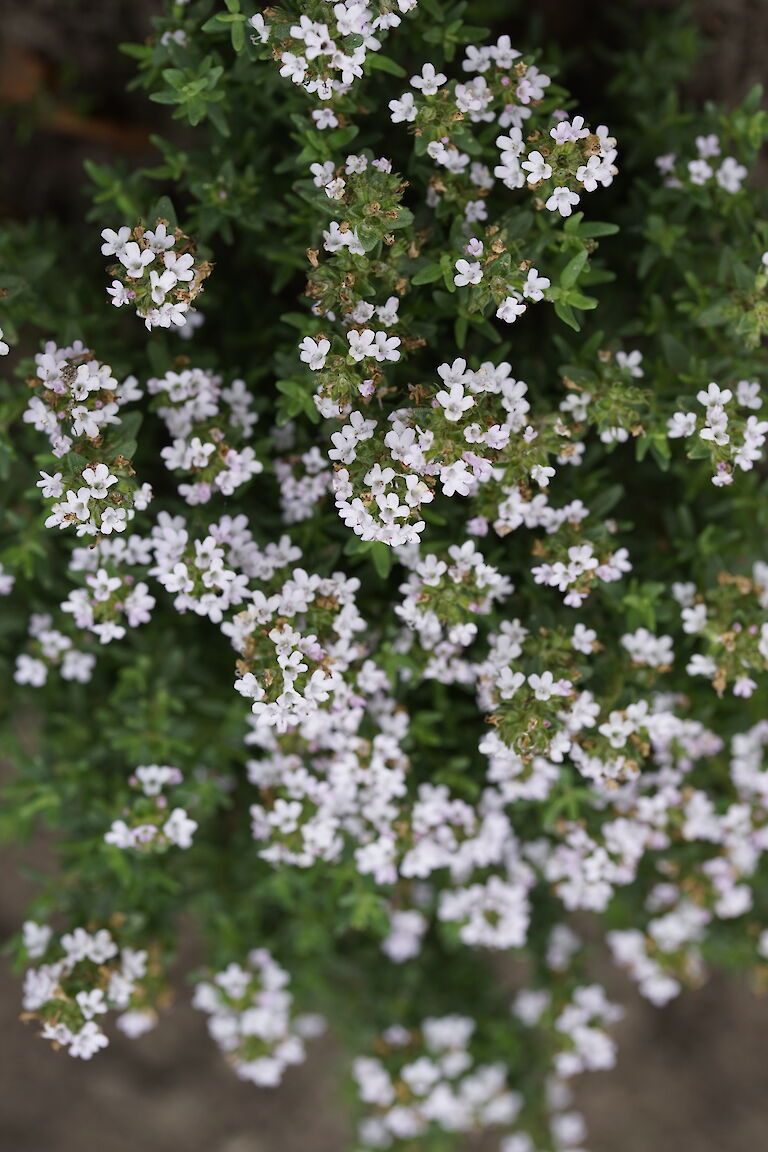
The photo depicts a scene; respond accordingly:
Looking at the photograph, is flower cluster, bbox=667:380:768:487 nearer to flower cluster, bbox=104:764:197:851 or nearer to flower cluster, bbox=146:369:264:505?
flower cluster, bbox=146:369:264:505

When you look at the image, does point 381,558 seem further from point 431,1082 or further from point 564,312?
point 431,1082

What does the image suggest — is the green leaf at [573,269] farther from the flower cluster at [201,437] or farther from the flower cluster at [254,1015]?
the flower cluster at [254,1015]

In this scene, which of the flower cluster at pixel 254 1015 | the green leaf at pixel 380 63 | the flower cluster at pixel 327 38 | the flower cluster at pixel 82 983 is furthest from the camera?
the flower cluster at pixel 254 1015

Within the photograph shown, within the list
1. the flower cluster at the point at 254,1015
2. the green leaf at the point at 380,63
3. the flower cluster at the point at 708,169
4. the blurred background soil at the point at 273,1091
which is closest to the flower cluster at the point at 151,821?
the flower cluster at the point at 254,1015

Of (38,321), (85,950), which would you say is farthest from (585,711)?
(38,321)

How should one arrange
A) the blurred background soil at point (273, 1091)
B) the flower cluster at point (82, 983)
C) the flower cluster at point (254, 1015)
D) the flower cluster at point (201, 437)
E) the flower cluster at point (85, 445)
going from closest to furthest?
the flower cluster at point (85, 445)
the flower cluster at point (201, 437)
the flower cluster at point (82, 983)
the flower cluster at point (254, 1015)
the blurred background soil at point (273, 1091)

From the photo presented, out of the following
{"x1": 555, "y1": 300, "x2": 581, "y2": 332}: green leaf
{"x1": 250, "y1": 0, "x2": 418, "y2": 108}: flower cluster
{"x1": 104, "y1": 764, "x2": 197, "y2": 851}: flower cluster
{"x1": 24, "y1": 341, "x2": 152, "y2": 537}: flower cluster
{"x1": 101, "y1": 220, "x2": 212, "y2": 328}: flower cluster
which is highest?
{"x1": 250, "y1": 0, "x2": 418, "y2": 108}: flower cluster

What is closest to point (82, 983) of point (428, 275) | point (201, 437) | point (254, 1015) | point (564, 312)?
point (254, 1015)

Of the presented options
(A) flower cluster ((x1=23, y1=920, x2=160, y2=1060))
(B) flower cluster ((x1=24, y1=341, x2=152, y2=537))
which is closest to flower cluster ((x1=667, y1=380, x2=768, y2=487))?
(B) flower cluster ((x1=24, y1=341, x2=152, y2=537))

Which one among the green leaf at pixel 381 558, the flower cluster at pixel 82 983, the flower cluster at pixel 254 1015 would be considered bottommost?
the flower cluster at pixel 254 1015

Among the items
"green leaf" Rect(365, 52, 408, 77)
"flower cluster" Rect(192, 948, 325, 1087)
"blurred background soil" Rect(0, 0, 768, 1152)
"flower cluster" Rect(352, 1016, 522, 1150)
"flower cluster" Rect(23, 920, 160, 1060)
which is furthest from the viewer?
"blurred background soil" Rect(0, 0, 768, 1152)

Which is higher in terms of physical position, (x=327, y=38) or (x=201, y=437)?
(x=327, y=38)

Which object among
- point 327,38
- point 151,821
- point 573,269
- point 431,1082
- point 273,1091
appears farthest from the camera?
point 273,1091
